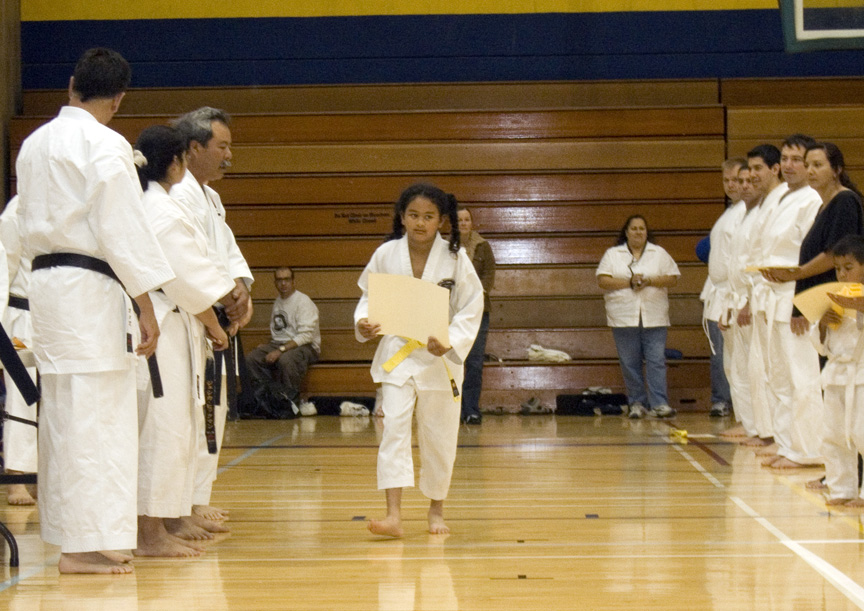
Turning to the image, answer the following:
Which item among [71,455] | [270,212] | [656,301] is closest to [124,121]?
[270,212]

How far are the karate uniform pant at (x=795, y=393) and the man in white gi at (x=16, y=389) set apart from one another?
11.5 feet

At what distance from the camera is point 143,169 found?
3.70m

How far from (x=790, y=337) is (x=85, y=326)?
3525 millimetres

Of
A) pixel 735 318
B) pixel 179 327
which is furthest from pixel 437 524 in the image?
pixel 735 318

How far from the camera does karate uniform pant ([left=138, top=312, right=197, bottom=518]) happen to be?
11.3 ft

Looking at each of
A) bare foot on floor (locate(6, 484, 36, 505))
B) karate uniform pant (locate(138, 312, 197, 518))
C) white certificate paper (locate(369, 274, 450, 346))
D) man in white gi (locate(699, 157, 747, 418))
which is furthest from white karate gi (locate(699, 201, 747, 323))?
bare foot on floor (locate(6, 484, 36, 505))

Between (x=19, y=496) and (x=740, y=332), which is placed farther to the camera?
(x=740, y=332)

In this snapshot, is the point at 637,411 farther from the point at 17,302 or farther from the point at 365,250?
the point at 17,302

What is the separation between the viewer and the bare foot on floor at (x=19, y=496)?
183 inches

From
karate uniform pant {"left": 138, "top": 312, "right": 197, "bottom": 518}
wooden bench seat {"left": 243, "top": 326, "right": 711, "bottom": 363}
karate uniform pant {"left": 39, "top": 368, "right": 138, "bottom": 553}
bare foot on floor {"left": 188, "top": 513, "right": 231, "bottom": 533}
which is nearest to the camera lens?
karate uniform pant {"left": 39, "top": 368, "right": 138, "bottom": 553}

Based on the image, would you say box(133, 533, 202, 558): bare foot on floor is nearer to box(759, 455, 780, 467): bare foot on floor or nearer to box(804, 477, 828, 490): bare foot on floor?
box(804, 477, 828, 490): bare foot on floor

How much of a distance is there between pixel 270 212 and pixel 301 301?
3.64 ft

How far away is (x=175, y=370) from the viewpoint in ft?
11.7

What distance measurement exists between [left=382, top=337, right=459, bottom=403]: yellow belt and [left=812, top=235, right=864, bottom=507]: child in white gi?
154 centimetres
